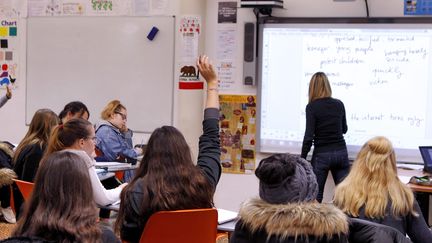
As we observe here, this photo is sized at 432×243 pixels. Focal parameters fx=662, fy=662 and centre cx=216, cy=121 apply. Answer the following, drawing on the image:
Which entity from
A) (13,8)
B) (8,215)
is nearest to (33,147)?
(8,215)

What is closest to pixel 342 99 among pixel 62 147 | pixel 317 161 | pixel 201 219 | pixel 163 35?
pixel 317 161

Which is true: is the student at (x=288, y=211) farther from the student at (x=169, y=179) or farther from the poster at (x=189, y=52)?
the poster at (x=189, y=52)

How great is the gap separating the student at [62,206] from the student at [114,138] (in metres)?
3.79

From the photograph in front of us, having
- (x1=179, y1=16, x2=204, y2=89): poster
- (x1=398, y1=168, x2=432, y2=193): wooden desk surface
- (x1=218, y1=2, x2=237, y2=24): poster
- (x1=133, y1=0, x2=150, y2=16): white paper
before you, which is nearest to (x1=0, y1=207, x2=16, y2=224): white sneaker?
(x1=179, y1=16, x2=204, y2=89): poster

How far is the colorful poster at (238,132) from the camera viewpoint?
21.6 ft

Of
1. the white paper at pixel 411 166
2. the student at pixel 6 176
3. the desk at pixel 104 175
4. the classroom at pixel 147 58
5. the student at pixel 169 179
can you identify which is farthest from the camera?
the classroom at pixel 147 58

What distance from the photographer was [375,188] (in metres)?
3.36

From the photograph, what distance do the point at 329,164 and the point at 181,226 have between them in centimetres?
314

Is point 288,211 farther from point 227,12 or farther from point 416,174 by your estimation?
point 227,12

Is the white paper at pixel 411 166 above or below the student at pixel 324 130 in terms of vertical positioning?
below

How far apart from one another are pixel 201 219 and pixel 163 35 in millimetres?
4311

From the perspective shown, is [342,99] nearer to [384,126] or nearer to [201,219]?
[384,126]

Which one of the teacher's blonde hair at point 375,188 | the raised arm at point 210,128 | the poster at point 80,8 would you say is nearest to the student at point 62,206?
the raised arm at point 210,128

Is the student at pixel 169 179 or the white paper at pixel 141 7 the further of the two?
the white paper at pixel 141 7
